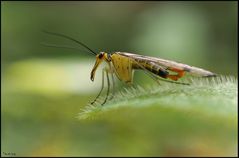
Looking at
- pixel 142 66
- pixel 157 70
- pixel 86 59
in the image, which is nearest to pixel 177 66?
pixel 157 70

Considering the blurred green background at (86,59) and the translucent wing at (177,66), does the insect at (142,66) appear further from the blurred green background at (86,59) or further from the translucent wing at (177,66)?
the blurred green background at (86,59)

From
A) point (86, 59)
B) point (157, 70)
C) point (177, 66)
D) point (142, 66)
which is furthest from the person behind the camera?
point (86, 59)

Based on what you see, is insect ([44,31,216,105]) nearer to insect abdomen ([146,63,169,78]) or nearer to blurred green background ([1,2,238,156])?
insect abdomen ([146,63,169,78])

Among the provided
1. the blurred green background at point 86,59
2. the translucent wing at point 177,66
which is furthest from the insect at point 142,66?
the blurred green background at point 86,59

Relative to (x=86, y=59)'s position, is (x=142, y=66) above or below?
below

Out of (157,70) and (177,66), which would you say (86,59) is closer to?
(157,70)

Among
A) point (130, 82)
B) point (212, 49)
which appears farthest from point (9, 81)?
point (212, 49)

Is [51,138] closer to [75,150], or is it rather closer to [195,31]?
[75,150]

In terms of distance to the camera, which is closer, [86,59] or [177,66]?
[177,66]

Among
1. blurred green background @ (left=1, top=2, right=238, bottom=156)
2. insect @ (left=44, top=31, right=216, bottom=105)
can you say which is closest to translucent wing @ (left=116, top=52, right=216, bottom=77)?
insect @ (left=44, top=31, right=216, bottom=105)
